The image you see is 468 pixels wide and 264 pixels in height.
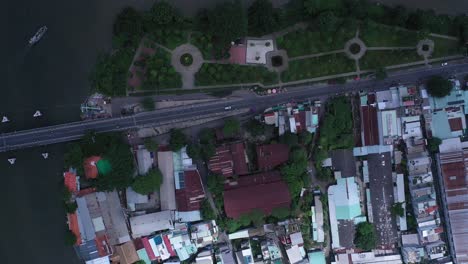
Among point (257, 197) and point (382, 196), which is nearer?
point (257, 197)

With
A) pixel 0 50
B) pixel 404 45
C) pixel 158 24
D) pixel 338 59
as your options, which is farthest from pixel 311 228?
pixel 0 50

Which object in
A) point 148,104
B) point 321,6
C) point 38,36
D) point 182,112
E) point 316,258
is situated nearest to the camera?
point 321,6

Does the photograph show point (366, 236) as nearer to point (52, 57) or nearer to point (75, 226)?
point (75, 226)

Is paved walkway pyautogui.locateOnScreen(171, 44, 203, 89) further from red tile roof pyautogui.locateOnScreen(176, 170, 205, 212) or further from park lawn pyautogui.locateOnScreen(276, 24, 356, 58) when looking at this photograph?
red tile roof pyautogui.locateOnScreen(176, 170, 205, 212)

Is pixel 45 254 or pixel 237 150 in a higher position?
pixel 237 150

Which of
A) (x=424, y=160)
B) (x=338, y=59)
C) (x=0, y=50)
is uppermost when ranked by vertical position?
(x=0, y=50)

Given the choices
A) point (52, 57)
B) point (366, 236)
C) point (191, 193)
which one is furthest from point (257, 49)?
point (366, 236)

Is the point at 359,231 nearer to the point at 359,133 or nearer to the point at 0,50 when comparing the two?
the point at 359,133
